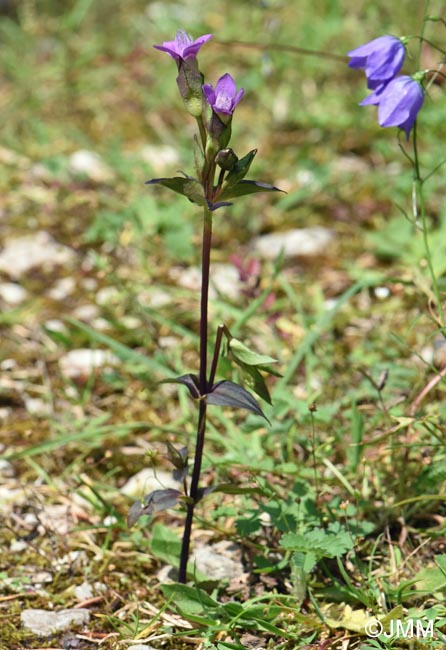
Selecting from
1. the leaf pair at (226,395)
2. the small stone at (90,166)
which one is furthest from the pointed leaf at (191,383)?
the small stone at (90,166)

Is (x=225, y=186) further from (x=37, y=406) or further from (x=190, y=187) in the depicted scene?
(x=37, y=406)

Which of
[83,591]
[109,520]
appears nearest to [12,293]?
[109,520]

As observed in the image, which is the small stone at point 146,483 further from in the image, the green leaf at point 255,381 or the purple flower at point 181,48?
the purple flower at point 181,48

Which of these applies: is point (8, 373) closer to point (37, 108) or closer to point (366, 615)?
point (366, 615)

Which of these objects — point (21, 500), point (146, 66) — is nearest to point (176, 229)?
point (21, 500)

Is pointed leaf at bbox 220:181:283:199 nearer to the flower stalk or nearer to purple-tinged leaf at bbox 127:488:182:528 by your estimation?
the flower stalk

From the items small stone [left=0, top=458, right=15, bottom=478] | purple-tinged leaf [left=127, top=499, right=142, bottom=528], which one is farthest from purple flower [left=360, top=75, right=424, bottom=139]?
small stone [left=0, top=458, right=15, bottom=478]
